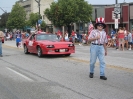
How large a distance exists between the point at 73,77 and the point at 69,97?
99.7 inches

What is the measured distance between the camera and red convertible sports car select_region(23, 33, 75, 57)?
47.0ft

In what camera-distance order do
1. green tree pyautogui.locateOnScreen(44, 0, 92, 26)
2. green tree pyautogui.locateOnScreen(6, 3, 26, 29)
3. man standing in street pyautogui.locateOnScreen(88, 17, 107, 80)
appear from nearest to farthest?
man standing in street pyautogui.locateOnScreen(88, 17, 107, 80) → green tree pyautogui.locateOnScreen(44, 0, 92, 26) → green tree pyautogui.locateOnScreen(6, 3, 26, 29)

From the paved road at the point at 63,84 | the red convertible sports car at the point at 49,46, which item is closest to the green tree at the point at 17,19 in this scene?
the red convertible sports car at the point at 49,46

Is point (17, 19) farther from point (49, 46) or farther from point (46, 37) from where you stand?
point (49, 46)

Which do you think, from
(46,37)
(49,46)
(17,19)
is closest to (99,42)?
(49,46)

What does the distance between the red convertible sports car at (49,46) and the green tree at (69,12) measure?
22954 mm

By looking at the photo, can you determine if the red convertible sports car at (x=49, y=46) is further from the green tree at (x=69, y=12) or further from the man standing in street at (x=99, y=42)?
the green tree at (x=69, y=12)

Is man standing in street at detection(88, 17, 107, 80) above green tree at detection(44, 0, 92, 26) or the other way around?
the other way around

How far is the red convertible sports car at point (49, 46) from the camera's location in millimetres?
14320

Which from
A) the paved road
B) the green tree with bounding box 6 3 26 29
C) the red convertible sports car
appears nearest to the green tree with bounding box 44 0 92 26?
the red convertible sports car

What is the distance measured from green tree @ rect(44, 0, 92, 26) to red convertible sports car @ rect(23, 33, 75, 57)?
75.3 ft

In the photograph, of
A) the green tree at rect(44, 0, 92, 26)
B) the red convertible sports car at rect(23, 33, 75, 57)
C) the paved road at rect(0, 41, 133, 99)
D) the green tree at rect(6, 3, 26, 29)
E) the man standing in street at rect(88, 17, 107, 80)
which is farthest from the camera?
the green tree at rect(6, 3, 26, 29)

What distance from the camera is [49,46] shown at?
14.3 meters

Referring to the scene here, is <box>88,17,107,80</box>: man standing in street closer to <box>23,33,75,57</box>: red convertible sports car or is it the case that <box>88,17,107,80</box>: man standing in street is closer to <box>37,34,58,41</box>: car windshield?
<box>23,33,75,57</box>: red convertible sports car
